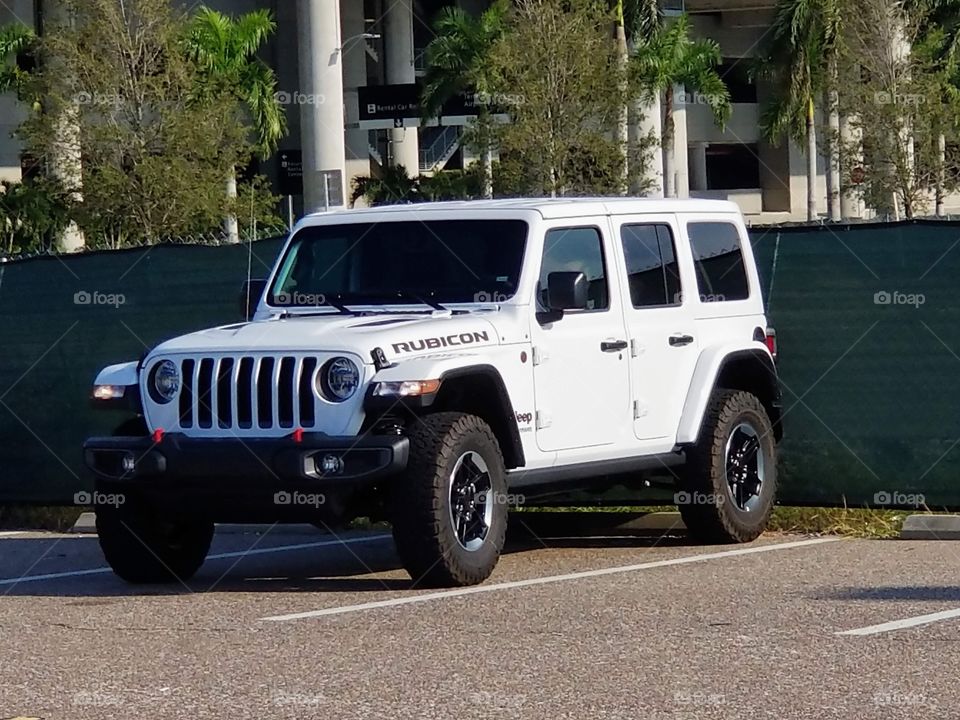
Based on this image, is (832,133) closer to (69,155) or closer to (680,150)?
(680,150)

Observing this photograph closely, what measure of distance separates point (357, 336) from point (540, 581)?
5.60ft

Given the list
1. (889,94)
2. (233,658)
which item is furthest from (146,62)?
(233,658)

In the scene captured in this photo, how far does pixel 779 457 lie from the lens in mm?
12625

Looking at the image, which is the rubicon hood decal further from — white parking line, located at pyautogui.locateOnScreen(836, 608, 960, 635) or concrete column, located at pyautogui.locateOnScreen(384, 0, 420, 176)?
concrete column, located at pyautogui.locateOnScreen(384, 0, 420, 176)

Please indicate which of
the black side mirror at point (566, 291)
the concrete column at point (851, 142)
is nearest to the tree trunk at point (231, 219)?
the concrete column at point (851, 142)

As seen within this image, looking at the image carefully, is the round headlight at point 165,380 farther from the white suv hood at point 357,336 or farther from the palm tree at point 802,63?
the palm tree at point 802,63

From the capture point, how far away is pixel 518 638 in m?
8.16

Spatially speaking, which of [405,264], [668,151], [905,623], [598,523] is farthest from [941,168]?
[905,623]

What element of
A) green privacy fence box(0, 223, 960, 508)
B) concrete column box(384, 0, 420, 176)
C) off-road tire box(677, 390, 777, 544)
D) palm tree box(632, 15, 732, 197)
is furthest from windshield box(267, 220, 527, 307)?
concrete column box(384, 0, 420, 176)

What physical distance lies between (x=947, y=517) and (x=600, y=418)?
250 cm

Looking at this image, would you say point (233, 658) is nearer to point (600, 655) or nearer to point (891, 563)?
point (600, 655)

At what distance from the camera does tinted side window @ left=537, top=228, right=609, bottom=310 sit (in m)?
10.7

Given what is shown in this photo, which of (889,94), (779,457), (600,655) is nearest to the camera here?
(600,655)

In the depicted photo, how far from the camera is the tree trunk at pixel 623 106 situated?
4123cm
